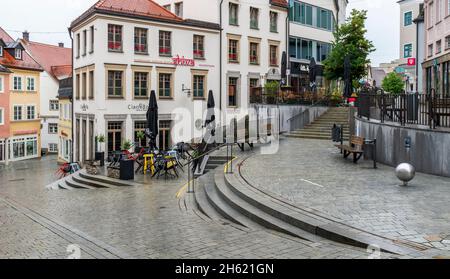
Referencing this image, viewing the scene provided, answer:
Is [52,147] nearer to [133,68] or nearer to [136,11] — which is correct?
[133,68]

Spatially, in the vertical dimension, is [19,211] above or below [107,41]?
Answer: below

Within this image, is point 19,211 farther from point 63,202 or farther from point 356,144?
point 356,144

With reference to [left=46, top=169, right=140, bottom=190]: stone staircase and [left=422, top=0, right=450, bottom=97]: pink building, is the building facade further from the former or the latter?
[left=422, top=0, right=450, bottom=97]: pink building

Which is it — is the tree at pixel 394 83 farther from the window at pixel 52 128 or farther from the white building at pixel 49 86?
the window at pixel 52 128

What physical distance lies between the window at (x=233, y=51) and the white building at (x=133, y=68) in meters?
1.26

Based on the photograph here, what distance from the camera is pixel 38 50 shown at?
182ft

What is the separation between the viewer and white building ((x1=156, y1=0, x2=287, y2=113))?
36500mm

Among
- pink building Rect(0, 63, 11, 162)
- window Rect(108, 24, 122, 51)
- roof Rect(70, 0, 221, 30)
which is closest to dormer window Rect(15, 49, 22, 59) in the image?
pink building Rect(0, 63, 11, 162)

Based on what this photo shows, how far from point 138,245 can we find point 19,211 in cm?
566

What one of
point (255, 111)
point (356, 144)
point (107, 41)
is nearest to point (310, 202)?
point (356, 144)

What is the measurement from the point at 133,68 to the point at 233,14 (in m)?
10.1

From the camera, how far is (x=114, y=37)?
102ft

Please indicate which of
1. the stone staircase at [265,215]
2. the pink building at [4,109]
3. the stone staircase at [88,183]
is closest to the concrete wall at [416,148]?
the stone staircase at [265,215]

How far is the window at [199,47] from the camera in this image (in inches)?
1380
